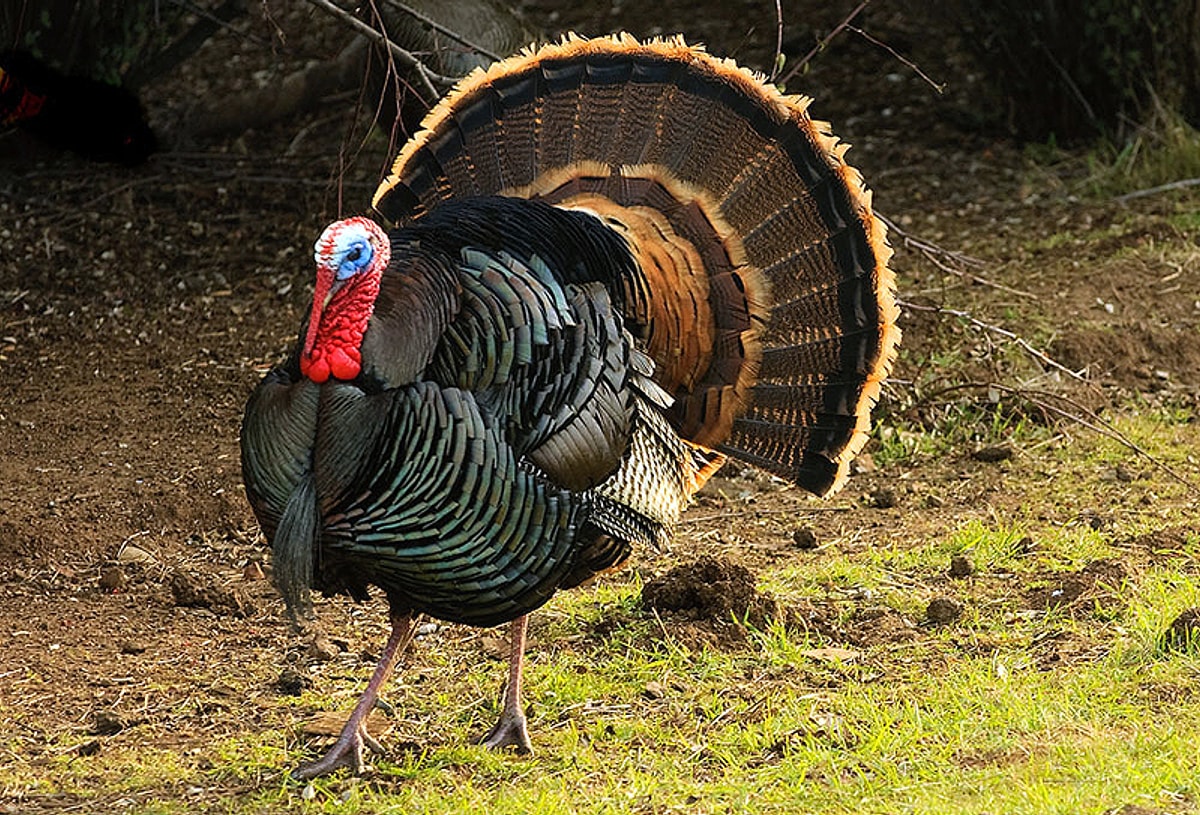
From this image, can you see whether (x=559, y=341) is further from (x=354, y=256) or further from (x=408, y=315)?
(x=354, y=256)

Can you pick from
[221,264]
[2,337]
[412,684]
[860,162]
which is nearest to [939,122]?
[860,162]

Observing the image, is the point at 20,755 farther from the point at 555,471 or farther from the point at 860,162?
the point at 860,162

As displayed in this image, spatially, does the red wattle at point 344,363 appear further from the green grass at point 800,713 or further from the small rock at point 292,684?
the small rock at point 292,684

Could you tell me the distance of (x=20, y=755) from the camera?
169 inches

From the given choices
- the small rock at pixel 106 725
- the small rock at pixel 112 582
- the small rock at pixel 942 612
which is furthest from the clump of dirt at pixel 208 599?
the small rock at pixel 942 612

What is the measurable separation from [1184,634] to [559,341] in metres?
1.89

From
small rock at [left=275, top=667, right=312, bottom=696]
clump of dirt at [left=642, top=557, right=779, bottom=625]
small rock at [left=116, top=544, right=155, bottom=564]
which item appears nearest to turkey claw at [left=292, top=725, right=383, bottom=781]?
small rock at [left=275, top=667, right=312, bottom=696]

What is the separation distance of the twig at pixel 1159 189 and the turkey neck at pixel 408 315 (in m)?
5.73

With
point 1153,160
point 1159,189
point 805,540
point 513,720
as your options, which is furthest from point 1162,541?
point 1153,160

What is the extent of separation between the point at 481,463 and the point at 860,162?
20.5 feet

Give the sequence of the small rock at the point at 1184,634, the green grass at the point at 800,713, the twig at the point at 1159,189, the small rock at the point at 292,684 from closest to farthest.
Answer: the green grass at the point at 800,713
the small rock at the point at 1184,634
the small rock at the point at 292,684
the twig at the point at 1159,189

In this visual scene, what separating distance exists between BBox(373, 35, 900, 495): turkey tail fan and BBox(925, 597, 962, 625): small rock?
20.8 inches

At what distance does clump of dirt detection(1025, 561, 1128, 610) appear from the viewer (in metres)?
5.05

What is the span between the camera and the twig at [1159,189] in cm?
872
